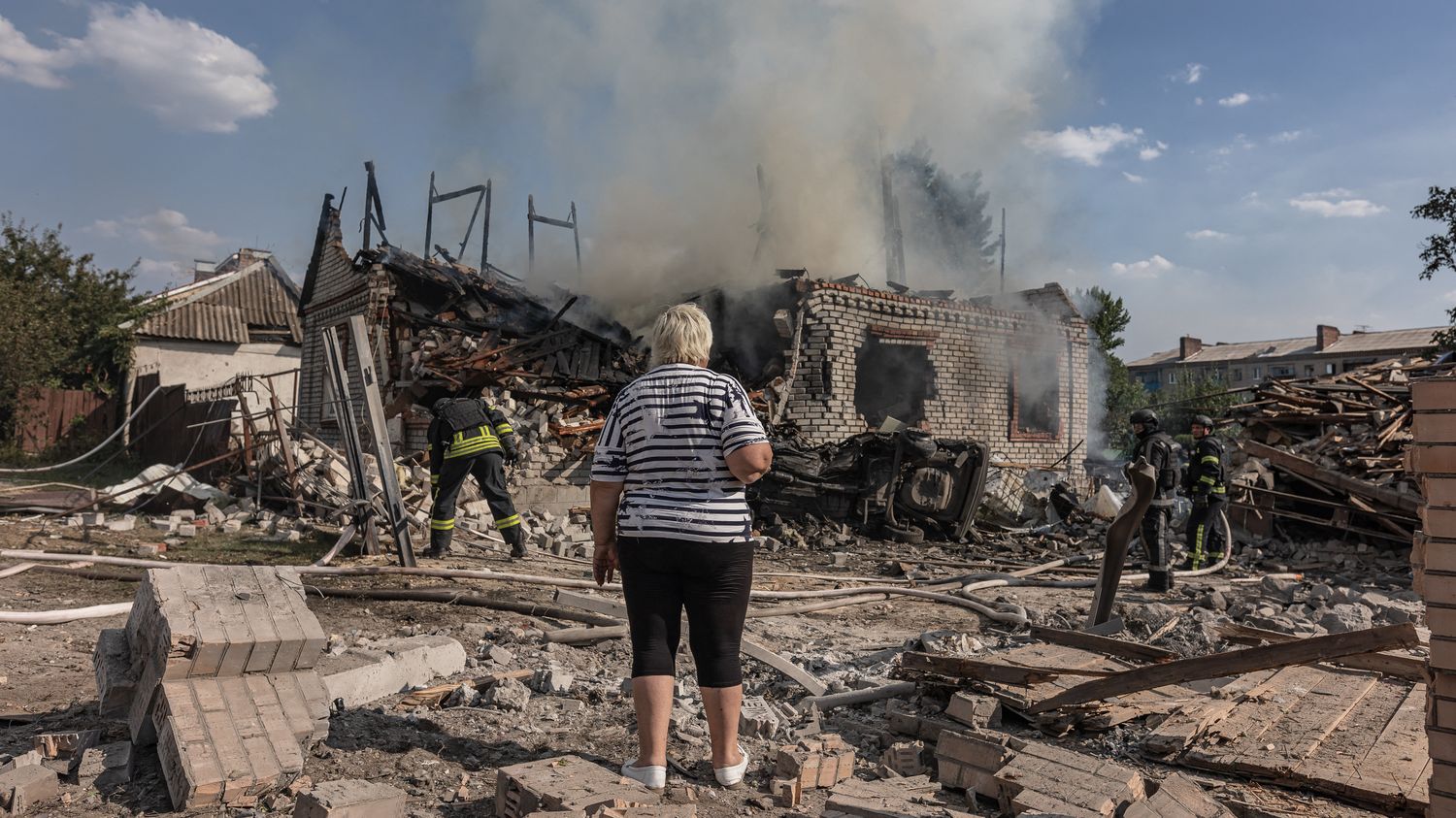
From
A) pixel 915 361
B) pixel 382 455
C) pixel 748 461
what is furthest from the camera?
pixel 915 361

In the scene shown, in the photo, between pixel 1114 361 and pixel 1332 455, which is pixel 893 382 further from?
pixel 1114 361

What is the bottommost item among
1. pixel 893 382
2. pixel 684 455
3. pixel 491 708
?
pixel 491 708

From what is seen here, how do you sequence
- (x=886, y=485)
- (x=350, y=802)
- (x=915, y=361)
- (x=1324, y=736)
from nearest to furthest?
(x=350, y=802), (x=1324, y=736), (x=886, y=485), (x=915, y=361)

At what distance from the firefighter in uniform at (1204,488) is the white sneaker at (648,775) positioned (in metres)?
8.09

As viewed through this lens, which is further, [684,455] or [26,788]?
[684,455]

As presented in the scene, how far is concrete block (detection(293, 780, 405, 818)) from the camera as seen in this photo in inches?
99.7

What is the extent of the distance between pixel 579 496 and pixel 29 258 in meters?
21.3

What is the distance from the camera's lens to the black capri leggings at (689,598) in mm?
3020

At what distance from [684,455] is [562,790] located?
3.64ft

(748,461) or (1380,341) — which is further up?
(1380,341)

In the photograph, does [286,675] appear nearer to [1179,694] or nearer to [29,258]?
[1179,694]

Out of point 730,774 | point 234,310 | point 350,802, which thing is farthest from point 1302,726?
point 234,310

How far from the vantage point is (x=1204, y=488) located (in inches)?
365

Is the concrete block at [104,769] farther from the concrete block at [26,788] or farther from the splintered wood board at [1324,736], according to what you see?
the splintered wood board at [1324,736]
